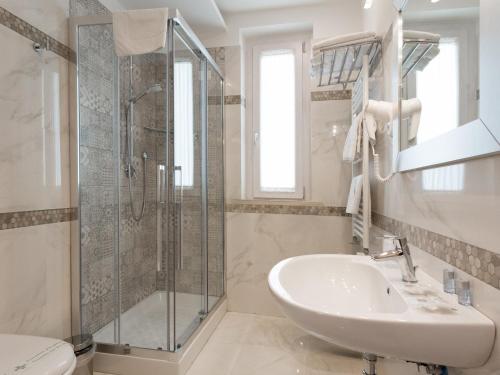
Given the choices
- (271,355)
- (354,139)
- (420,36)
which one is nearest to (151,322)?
(271,355)

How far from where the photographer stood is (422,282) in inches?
38.9

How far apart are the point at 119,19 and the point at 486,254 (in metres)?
1.94

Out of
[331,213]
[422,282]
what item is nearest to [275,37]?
[331,213]

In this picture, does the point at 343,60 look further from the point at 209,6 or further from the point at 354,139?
the point at 209,6

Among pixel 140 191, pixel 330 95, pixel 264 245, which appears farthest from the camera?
pixel 264 245

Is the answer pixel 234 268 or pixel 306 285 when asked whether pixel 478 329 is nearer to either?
pixel 306 285

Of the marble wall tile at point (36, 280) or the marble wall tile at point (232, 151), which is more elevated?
the marble wall tile at point (232, 151)

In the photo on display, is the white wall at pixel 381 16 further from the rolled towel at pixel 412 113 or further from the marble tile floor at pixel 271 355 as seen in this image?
the marble tile floor at pixel 271 355

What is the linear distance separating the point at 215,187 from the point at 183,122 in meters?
0.68

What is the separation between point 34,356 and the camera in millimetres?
1055

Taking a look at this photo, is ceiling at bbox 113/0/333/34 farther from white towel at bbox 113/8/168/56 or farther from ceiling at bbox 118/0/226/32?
white towel at bbox 113/8/168/56

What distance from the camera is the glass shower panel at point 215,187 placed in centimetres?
237

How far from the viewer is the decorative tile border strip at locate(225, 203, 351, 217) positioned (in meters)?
2.39

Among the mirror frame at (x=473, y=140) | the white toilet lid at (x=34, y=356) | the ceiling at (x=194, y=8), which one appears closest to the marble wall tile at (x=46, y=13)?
the ceiling at (x=194, y=8)
